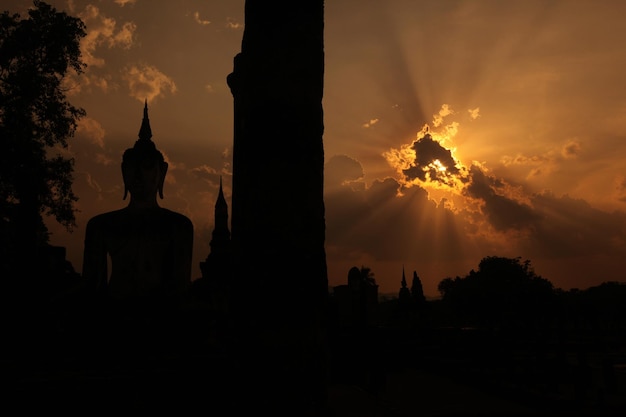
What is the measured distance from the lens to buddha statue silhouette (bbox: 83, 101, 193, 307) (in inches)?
261

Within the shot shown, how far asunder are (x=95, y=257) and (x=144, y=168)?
1.19 meters

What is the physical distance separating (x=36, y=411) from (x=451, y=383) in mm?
13751

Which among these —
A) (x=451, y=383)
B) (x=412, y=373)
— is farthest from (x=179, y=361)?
(x=412, y=373)

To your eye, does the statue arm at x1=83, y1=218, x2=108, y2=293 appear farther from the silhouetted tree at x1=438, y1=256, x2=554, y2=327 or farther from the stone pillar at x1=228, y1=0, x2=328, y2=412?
the silhouetted tree at x1=438, y1=256, x2=554, y2=327

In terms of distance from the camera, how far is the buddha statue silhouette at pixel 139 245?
6.62 metres

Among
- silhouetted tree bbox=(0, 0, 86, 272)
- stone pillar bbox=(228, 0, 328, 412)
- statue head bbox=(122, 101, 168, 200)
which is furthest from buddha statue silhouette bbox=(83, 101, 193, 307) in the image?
silhouetted tree bbox=(0, 0, 86, 272)

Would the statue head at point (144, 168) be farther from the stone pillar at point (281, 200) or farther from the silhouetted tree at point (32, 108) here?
the silhouetted tree at point (32, 108)

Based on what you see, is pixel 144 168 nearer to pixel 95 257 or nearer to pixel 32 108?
pixel 95 257

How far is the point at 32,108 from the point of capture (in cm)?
1934

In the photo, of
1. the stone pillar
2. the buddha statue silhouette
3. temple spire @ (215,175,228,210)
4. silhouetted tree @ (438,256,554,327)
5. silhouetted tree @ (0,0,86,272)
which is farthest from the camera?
silhouetted tree @ (438,256,554,327)

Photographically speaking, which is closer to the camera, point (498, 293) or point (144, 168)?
point (144, 168)

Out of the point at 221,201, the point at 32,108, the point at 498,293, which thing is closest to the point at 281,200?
the point at 32,108

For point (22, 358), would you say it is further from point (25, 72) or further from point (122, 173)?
point (25, 72)

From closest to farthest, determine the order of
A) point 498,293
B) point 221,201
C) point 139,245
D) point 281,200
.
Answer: point 281,200 → point 139,245 → point 221,201 → point 498,293
